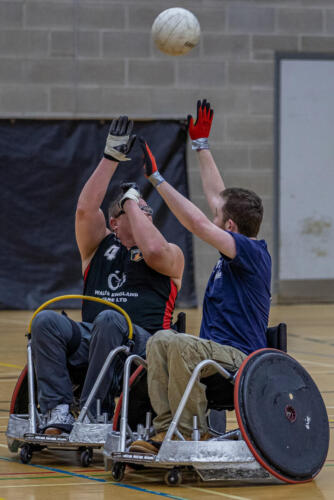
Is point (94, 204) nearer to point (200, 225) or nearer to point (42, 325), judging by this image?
point (42, 325)

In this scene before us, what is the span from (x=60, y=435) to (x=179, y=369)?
2.43ft

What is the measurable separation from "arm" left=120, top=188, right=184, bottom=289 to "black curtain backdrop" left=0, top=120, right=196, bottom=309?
8.48m

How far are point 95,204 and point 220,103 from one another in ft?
29.5

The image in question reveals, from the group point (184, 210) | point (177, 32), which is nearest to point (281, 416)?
point (184, 210)

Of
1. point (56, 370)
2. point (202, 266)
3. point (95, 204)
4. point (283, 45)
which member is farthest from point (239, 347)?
point (283, 45)

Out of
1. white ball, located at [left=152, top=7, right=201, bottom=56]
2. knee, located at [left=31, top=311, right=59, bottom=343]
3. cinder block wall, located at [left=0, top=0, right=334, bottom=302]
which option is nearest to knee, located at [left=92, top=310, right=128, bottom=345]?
knee, located at [left=31, top=311, right=59, bottom=343]

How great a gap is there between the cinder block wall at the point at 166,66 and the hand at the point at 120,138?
884 centimetres

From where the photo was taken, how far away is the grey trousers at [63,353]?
4730 mm

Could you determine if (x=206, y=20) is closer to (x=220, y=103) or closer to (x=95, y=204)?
(x=220, y=103)

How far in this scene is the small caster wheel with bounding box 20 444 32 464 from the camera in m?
4.71

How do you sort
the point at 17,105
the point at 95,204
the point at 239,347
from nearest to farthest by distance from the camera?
1. the point at 239,347
2. the point at 95,204
3. the point at 17,105

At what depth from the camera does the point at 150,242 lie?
5.07m

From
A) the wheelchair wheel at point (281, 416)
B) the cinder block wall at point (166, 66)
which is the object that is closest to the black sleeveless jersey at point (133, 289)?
the wheelchair wheel at point (281, 416)

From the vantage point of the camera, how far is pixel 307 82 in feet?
47.1
